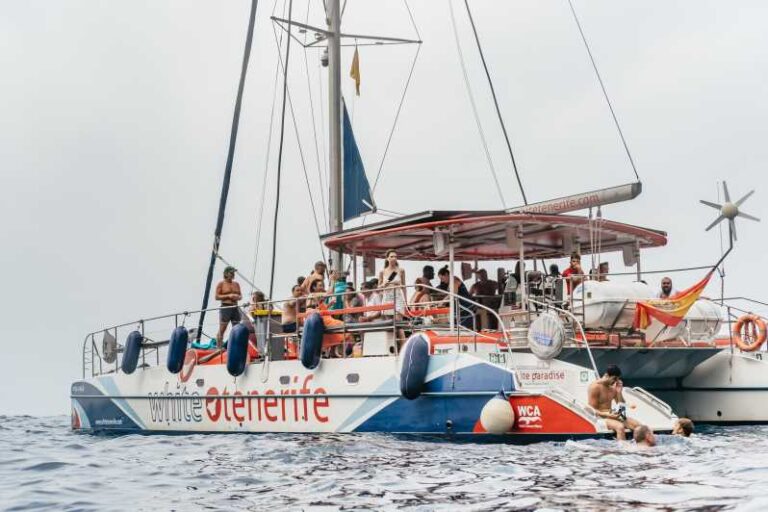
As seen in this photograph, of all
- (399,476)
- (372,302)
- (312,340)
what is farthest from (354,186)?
(399,476)

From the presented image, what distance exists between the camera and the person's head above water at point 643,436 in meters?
12.0

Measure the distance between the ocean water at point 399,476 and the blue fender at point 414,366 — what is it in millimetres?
744

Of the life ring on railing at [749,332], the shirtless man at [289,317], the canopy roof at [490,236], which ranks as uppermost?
the canopy roof at [490,236]

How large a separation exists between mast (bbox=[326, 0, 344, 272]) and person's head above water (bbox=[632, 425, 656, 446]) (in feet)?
33.3

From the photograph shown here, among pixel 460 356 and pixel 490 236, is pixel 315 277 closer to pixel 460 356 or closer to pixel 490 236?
pixel 490 236

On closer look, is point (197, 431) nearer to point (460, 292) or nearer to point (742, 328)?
point (460, 292)

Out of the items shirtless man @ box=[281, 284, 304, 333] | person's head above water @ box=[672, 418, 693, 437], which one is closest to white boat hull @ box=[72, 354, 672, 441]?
person's head above water @ box=[672, 418, 693, 437]

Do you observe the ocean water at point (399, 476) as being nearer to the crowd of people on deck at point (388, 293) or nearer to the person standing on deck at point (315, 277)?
the crowd of people on deck at point (388, 293)

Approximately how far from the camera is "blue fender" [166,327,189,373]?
61.7 feet

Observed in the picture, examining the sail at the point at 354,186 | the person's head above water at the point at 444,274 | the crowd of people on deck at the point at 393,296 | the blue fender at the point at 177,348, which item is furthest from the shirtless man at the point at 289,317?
the sail at the point at 354,186

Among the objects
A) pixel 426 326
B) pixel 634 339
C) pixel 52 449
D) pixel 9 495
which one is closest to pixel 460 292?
pixel 426 326

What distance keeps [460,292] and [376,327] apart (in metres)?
2.52

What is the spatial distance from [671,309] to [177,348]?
9.34 meters

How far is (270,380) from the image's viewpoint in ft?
55.5
